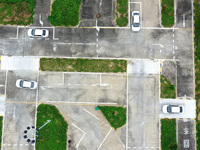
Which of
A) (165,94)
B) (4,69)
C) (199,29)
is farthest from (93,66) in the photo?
(199,29)

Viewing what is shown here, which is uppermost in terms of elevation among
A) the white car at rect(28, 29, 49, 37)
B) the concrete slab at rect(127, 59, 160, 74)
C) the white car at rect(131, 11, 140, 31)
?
the white car at rect(131, 11, 140, 31)

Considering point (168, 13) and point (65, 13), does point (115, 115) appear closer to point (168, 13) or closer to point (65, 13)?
point (65, 13)

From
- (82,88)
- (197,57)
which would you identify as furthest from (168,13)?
(82,88)

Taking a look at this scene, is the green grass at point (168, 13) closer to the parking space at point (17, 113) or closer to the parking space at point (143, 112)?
the parking space at point (143, 112)

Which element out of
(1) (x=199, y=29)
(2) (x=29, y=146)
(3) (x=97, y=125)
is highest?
(1) (x=199, y=29)

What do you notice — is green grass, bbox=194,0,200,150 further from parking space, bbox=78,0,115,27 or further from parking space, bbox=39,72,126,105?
parking space, bbox=78,0,115,27

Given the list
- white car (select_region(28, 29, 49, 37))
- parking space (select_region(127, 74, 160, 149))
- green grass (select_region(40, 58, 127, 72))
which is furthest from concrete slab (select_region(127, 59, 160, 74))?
white car (select_region(28, 29, 49, 37))

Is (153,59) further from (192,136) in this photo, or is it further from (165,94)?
(192,136)
